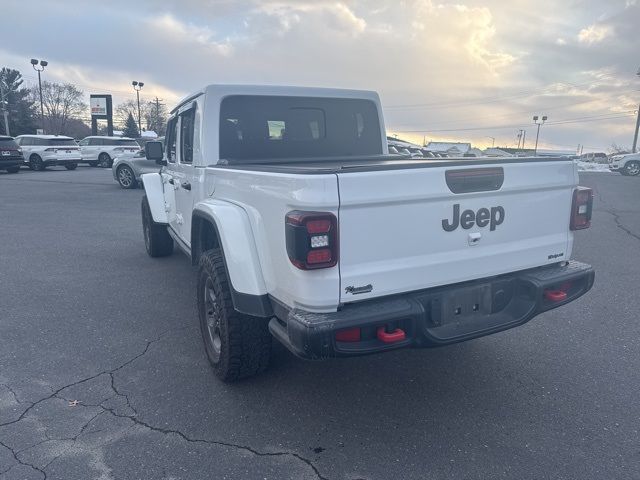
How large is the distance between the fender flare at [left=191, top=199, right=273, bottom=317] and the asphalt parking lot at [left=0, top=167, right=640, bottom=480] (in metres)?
0.75

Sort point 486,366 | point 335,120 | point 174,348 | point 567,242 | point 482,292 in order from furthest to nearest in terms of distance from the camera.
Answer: point 335,120 → point 174,348 → point 486,366 → point 567,242 → point 482,292

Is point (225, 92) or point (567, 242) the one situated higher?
point (225, 92)

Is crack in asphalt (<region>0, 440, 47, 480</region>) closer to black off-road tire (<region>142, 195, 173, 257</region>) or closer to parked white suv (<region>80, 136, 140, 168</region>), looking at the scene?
black off-road tire (<region>142, 195, 173, 257</region>)

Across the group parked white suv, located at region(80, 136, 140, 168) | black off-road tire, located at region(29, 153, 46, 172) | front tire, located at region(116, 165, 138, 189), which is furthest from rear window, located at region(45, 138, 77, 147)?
front tire, located at region(116, 165, 138, 189)

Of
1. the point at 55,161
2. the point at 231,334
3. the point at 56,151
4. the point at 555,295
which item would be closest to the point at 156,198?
the point at 231,334

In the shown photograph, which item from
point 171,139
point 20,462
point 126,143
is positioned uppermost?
point 126,143

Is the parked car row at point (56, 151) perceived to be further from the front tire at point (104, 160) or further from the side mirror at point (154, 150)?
the side mirror at point (154, 150)

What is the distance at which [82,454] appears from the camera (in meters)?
2.73

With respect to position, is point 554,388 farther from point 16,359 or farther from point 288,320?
point 16,359

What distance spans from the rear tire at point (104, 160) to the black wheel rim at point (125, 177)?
38.4ft

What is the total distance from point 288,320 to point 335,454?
0.83 meters

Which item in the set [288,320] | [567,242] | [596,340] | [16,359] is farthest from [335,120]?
[16,359]

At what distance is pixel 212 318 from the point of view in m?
3.66

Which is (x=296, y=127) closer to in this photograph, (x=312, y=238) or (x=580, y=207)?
(x=312, y=238)
